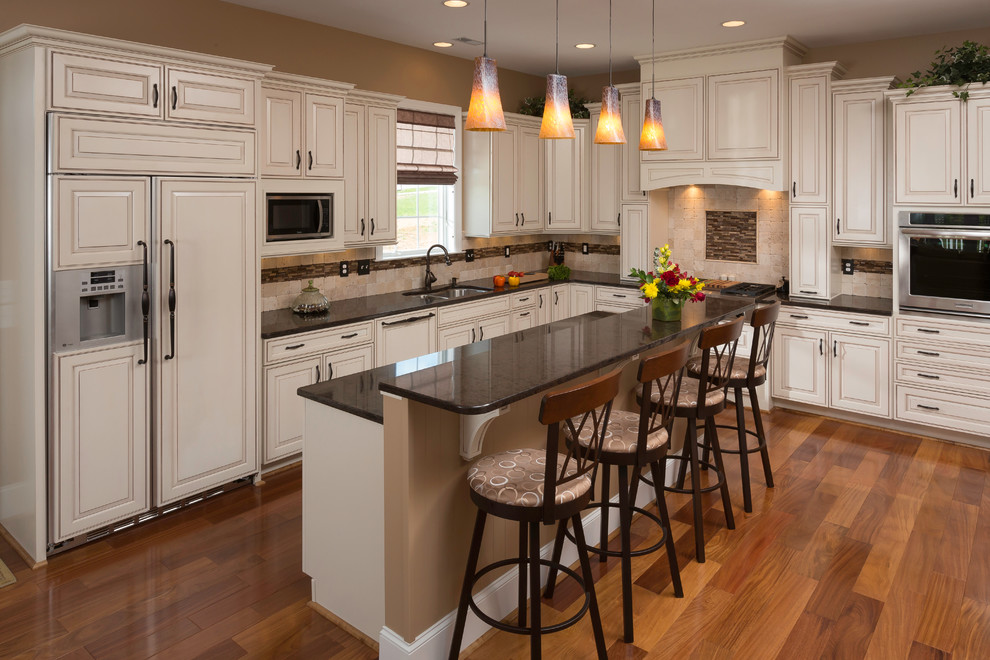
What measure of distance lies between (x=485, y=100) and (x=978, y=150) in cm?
381

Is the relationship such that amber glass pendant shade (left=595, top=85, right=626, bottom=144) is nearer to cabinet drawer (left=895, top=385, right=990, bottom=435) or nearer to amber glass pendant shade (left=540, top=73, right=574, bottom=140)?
amber glass pendant shade (left=540, top=73, right=574, bottom=140)

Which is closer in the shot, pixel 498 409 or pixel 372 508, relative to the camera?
pixel 498 409

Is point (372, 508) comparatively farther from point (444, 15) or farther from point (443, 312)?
point (444, 15)

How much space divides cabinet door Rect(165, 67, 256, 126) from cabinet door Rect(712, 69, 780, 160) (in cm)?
365

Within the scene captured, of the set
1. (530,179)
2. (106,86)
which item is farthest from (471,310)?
(106,86)

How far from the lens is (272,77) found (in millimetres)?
4379

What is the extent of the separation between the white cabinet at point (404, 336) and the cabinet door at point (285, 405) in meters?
0.55

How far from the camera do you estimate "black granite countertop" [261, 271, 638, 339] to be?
4.44 meters

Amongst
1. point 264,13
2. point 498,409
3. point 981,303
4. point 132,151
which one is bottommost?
point 498,409

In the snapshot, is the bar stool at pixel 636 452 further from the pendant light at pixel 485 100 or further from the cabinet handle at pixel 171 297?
the cabinet handle at pixel 171 297

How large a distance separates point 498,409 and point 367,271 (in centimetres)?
353

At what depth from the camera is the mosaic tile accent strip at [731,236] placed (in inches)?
247

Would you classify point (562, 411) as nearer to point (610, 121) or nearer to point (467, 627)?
point (467, 627)

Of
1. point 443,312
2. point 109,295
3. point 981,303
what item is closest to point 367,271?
point 443,312
